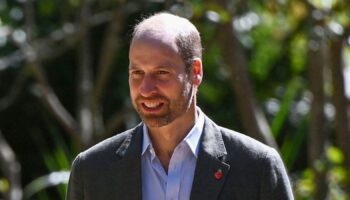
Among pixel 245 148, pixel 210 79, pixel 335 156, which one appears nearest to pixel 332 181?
pixel 335 156

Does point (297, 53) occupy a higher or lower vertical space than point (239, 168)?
lower

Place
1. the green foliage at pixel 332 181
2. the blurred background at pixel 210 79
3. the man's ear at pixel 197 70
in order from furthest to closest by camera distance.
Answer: the green foliage at pixel 332 181, the blurred background at pixel 210 79, the man's ear at pixel 197 70

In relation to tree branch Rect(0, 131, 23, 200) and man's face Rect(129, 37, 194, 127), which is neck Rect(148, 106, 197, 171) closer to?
man's face Rect(129, 37, 194, 127)

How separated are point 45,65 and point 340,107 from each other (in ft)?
11.5

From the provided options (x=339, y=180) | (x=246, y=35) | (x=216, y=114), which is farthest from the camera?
(x=216, y=114)

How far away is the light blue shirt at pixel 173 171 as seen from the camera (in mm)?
3674

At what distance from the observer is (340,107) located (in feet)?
23.6

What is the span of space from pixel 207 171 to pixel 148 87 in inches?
14.2

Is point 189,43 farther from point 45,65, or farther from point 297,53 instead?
point 45,65

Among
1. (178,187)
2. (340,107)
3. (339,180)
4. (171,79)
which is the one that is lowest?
(339,180)

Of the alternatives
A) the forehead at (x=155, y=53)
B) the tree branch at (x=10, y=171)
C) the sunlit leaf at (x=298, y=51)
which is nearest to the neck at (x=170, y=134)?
the forehead at (x=155, y=53)

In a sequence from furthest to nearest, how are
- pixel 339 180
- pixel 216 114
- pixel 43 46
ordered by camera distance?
pixel 216 114 < pixel 43 46 < pixel 339 180

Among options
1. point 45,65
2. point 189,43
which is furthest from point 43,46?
point 189,43

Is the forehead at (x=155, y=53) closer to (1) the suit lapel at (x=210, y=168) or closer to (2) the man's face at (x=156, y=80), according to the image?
(2) the man's face at (x=156, y=80)
